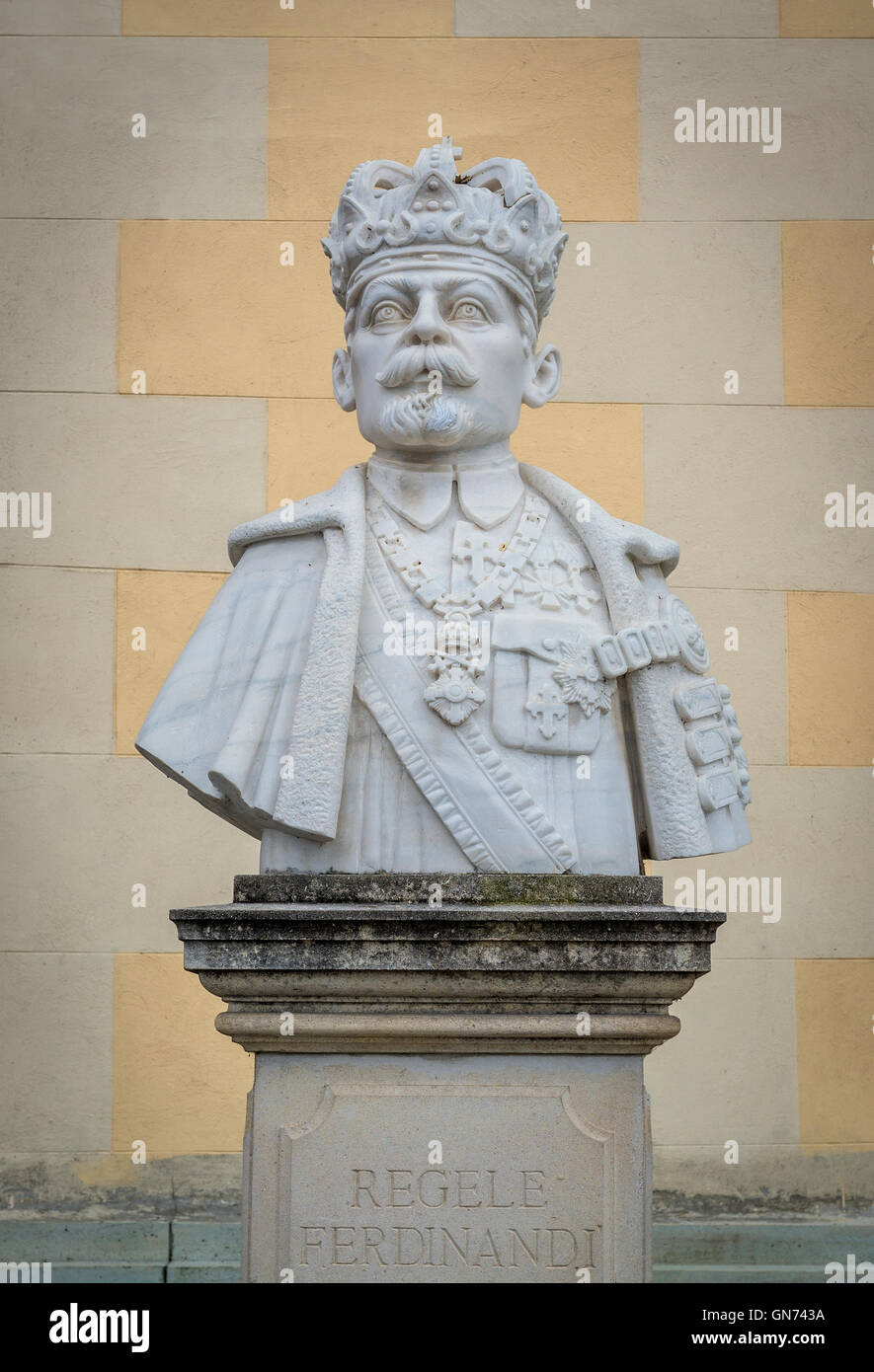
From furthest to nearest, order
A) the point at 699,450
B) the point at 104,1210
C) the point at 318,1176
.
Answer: the point at 699,450 < the point at 104,1210 < the point at 318,1176

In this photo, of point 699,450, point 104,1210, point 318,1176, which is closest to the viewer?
point 318,1176

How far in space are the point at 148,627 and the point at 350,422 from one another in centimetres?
109

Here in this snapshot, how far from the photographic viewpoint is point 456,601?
16.7ft

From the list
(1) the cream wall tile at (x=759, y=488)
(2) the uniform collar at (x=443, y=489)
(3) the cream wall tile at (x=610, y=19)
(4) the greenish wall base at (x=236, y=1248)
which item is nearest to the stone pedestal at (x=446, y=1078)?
(2) the uniform collar at (x=443, y=489)

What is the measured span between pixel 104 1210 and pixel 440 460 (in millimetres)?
3399

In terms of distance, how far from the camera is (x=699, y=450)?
7.76 m

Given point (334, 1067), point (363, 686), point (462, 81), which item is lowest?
point (334, 1067)

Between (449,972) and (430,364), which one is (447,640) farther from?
(449,972)

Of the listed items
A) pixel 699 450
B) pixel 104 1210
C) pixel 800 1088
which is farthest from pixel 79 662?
pixel 800 1088

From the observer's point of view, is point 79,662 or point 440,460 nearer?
point 440,460

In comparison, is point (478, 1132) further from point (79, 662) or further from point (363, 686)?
point (79, 662)

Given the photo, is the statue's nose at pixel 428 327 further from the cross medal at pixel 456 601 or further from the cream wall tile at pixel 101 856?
the cream wall tile at pixel 101 856

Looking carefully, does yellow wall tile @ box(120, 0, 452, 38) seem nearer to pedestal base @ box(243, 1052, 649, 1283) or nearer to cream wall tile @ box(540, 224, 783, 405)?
cream wall tile @ box(540, 224, 783, 405)

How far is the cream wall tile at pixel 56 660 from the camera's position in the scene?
7543 millimetres
